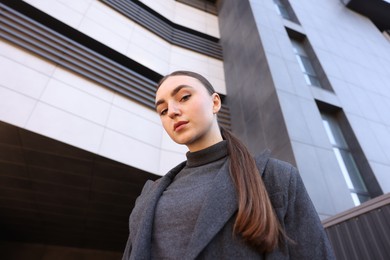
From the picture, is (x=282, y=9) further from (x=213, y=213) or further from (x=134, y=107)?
(x=213, y=213)

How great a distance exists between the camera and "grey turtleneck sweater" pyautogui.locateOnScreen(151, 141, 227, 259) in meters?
0.99

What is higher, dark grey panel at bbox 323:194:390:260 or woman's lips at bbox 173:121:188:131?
woman's lips at bbox 173:121:188:131

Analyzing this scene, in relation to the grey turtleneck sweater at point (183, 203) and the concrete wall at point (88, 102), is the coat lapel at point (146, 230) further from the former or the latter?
the concrete wall at point (88, 102)

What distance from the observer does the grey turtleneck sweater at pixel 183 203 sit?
3.25 ft

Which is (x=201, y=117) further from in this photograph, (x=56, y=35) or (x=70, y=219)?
(x=70, y=219)

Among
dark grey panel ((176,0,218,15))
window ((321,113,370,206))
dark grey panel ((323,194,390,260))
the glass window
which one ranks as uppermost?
the glass window

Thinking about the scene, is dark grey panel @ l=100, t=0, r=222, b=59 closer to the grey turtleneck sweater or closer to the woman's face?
the woman's face

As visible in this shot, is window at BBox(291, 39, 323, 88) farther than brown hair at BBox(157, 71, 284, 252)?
Yes

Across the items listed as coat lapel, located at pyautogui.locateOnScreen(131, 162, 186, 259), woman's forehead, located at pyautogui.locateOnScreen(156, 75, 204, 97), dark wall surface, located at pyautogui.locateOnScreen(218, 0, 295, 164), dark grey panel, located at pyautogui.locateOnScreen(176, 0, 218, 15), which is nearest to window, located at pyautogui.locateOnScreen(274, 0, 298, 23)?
dark wall surface, located at pyautogui.locateOnScreen(218, 0, 295, 164)

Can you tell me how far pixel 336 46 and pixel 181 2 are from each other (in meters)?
6.28

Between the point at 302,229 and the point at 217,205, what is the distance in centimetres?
32

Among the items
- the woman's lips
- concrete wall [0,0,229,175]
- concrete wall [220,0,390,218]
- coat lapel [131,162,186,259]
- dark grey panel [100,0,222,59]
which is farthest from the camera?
dark grey panel [100,0,222,59]

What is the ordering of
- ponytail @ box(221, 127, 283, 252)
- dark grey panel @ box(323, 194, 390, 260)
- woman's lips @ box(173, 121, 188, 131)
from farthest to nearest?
dark grey panel @ box(323, 194, 390, 260)
woman's lips @ box(173, 121, 188, 131)
ponytail @ box(221, 127, 283, 252)

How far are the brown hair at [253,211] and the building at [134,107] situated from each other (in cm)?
345
